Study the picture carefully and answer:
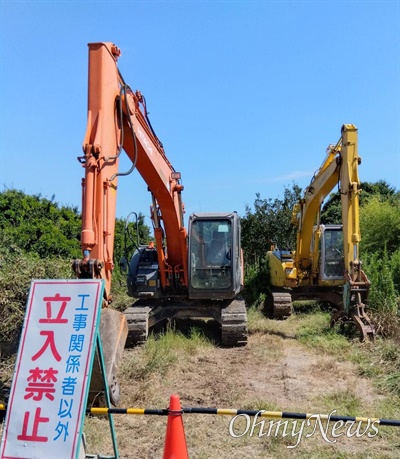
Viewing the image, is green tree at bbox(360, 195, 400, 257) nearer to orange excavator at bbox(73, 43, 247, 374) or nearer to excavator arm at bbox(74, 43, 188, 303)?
orange excavator at bbox(73, 43, 247, 374)

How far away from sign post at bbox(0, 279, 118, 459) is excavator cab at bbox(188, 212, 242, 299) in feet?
15.6

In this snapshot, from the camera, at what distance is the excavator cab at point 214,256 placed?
8109 millimetres

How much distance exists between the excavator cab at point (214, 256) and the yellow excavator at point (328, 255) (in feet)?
6.51

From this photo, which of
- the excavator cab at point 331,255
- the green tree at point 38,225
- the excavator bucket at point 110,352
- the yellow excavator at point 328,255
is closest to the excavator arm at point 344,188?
the yellow excavator at point 328,255

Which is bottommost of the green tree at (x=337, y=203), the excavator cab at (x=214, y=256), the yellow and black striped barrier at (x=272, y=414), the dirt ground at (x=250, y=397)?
the dirt ground at (x=250, y=397)

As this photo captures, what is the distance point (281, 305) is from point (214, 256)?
2950 mm

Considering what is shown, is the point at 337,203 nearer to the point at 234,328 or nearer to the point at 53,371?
the point at 234,328

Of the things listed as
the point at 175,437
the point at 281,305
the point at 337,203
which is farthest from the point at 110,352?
the point at 337,203

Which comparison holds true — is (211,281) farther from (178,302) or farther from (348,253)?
(348,253)

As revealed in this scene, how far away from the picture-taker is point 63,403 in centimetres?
298

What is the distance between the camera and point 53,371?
10.2 feet

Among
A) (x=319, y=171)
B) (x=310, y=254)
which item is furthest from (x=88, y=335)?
(x=310, y=254)

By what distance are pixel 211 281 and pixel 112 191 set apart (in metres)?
3.68

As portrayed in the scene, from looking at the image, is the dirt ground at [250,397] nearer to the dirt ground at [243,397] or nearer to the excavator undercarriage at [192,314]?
the dirt ground at [243,397]
